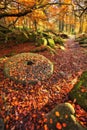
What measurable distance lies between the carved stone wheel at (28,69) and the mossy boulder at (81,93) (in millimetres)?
1698

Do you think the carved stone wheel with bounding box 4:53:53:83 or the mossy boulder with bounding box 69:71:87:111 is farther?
the carved stone wheel with bounding box 4:53:53:83

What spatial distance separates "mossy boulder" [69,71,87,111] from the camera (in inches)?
204

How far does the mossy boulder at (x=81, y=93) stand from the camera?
5.19m

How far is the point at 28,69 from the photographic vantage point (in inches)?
285

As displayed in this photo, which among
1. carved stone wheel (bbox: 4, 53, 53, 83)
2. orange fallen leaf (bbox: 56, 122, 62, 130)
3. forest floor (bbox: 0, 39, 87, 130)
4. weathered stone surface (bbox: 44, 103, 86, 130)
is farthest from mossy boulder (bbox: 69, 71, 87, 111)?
carved stone wheel (bbox: 4, 53, 53, 83)

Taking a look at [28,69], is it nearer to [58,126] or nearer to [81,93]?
[81,93]

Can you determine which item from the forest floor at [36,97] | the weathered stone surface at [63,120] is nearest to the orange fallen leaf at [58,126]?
the weathered stone surface at [63,120]

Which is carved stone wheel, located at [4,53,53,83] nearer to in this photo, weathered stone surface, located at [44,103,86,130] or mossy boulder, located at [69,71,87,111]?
mossy boulder, located at [69,71,87,111]

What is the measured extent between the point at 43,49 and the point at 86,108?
17.6ft

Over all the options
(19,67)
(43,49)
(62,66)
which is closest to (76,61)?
(62,66)

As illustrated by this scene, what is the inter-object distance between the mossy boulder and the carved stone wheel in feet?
5.57

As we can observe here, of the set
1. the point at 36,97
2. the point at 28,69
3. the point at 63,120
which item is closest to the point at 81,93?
the point at 63,120

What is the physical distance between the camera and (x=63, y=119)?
176 inches

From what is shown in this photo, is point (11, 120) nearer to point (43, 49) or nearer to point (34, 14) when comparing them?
point (43, 49)
